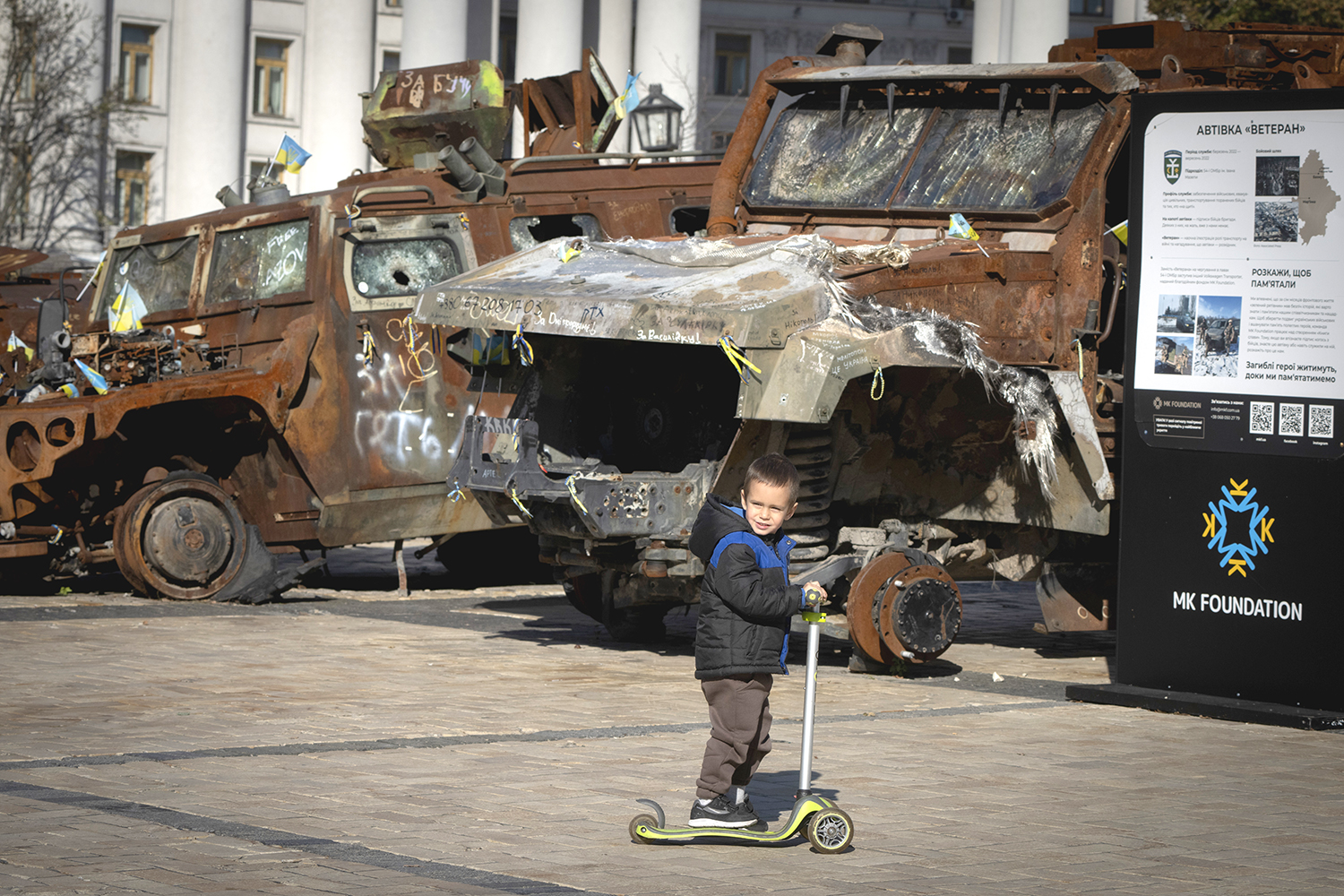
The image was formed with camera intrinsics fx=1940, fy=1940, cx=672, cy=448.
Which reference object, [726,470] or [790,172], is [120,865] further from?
[790,172]

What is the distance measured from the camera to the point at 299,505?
14117 millimetres

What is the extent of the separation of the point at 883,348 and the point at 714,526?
140 inches

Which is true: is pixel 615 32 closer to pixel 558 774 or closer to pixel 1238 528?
pixel 1238 528

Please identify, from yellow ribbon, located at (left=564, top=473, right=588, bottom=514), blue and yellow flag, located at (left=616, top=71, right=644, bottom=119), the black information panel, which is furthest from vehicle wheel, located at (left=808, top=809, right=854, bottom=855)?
blue and yellow flag, located at (left=616, top=71, right=644, bottom=119)

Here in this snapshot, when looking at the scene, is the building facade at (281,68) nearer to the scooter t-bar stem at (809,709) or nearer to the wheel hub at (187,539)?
the wheel hub at (187,539)

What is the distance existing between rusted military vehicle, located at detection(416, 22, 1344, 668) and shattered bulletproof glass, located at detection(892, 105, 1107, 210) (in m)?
0.01

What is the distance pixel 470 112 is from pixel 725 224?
153 inches

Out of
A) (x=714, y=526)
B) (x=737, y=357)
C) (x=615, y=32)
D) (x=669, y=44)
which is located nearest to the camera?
(x=714, y=526)

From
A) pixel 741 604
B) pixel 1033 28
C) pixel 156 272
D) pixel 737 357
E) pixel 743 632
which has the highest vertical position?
pixel 1033 28

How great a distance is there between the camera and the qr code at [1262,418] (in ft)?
30.4

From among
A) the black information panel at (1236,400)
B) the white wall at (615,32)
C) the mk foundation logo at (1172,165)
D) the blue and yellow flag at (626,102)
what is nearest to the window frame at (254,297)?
the blue and yellow flag at (626,102)

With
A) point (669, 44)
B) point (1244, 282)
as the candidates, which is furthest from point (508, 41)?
point (1244, 282)

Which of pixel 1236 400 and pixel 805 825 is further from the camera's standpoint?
pixel 1236 400

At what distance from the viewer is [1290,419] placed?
9203mm
